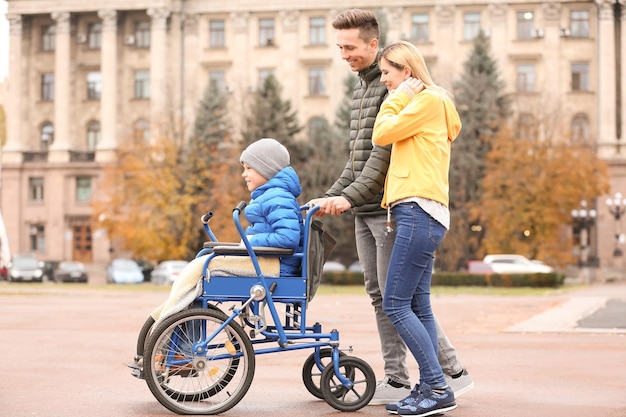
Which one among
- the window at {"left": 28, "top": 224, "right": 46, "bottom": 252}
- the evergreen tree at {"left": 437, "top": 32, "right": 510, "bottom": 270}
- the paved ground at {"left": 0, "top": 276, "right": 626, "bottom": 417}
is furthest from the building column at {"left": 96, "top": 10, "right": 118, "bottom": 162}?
the paved ground at {"left": 0, "top": 276, "right": 626, "bottom": 417}

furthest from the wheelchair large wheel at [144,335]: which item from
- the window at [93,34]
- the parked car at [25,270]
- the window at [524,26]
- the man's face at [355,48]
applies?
the window at [93,34]

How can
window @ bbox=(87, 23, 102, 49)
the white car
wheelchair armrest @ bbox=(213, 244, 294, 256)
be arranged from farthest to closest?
window @ bbox=(87, 23, 102, 49) → the white car → wheelchair armrest @ bbox=(213, 244, 294, 256)

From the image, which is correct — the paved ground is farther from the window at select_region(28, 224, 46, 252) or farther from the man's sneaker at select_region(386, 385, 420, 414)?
the window at select_region(28, 224, 46, 252)

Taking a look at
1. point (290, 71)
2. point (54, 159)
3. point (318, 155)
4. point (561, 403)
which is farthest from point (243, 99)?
point (561, 403)

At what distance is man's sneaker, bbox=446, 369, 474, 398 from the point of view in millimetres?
8984

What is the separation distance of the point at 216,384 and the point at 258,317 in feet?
1.76

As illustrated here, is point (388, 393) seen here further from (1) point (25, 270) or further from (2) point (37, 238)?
(2) point (37, 238)

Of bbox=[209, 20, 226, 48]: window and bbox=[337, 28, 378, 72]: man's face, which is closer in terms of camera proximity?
bbox=[337, 28, 378, 72]: man's face

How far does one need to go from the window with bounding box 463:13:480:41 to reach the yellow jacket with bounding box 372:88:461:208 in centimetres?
7786

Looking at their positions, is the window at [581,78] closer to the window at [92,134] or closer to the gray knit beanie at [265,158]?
the window at [92,134]

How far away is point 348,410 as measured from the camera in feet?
28.6

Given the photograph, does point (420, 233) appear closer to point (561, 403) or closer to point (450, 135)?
point (450, 135)

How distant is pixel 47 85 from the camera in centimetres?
9031

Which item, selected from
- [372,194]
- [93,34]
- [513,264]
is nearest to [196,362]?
[372,194]
